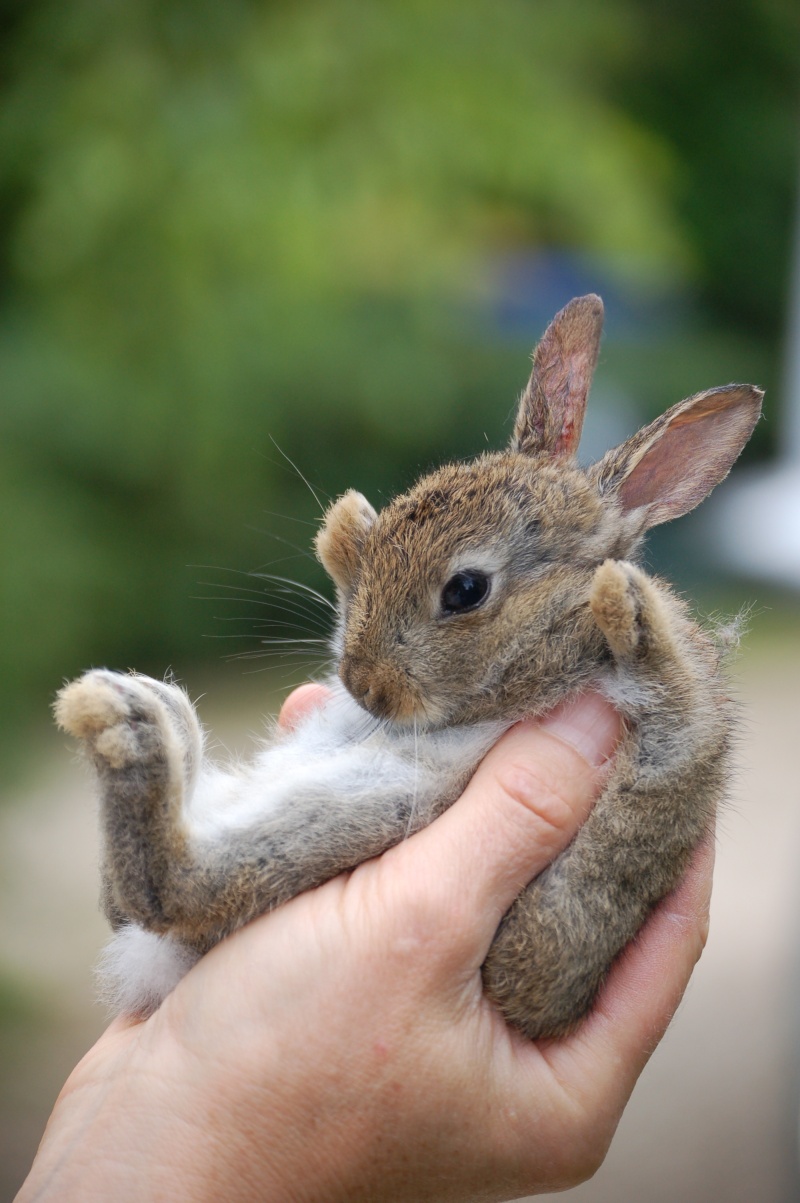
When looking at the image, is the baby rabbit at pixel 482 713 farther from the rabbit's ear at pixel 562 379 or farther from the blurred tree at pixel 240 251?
the blurred tree at pixel 240 251

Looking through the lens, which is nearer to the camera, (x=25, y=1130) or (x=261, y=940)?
(x=261, y=940)

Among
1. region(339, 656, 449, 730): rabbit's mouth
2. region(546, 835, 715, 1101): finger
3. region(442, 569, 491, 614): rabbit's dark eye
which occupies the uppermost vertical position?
region(442, 569, 491, 614): rabbit's dark eye

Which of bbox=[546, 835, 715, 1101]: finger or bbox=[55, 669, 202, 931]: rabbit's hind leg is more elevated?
bbox=[55, 669, 202, 931]: rabbit's hind leg

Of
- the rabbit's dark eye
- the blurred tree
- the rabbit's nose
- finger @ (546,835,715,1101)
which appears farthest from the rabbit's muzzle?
the blurred tree

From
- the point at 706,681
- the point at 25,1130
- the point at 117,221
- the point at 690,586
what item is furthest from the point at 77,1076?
the point at 690,586

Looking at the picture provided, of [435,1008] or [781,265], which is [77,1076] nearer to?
[435,1008]

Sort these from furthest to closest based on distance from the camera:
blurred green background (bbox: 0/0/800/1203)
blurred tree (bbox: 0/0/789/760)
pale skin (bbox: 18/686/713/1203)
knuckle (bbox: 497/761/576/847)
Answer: blurred tree (bbox: 0/0/789/760), blurred green background (bbox: 0/0/800/1203), knuckle (bbox: 497/761/576/847), pale skin (bbox: 18/686/713/1203)

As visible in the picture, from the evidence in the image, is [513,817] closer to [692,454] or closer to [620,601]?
[620,601]

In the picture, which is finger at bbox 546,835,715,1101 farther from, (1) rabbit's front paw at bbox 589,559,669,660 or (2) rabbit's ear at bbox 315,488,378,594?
(2) rabbit's ear at bbox 315,488,378,594

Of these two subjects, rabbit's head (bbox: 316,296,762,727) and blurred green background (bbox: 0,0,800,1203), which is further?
blurred green background (bbox: 0,0,800,1203)
